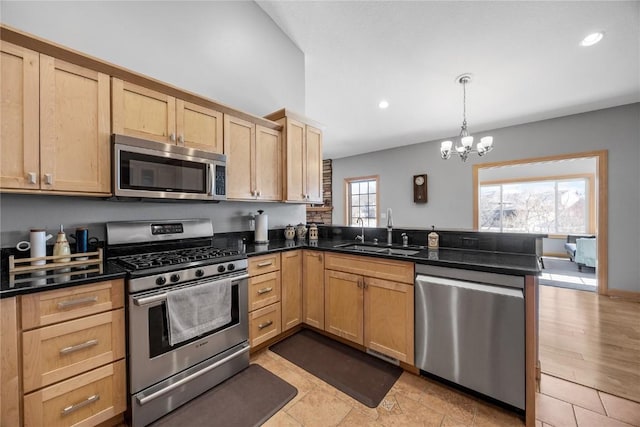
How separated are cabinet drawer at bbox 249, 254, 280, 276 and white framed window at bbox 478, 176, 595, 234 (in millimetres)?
5987

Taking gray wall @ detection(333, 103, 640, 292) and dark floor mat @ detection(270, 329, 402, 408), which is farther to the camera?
gray wall @ detection(333, 103, 640, 292)

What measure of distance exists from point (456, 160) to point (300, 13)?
4256 mm

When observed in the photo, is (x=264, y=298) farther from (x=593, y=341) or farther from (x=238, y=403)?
(x=593, y=341)

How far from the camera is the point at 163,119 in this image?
1856mm

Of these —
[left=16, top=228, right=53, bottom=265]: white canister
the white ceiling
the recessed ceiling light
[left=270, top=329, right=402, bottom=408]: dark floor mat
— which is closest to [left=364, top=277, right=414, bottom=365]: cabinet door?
[left=270, top=329, right=402, bottom=408]: dark floor mat

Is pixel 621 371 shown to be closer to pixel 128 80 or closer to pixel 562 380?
pixel 562 380

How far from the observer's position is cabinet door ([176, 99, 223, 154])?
195 cm

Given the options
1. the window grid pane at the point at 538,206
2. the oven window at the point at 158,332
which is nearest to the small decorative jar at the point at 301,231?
the oven window at the point at 158,332

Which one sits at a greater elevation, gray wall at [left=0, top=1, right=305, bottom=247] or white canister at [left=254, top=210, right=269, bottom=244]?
gray wall at [left=0, top=1, right=305, bottom=247]

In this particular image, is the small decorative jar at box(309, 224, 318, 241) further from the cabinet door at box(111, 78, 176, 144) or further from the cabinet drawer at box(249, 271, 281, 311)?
the cabinet door at box(111, 78, 176, 144)

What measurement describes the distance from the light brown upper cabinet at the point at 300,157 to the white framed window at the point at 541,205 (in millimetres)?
5202

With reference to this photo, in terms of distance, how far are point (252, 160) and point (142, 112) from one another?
0.95 meters

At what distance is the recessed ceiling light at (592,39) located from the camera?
95.1 inches

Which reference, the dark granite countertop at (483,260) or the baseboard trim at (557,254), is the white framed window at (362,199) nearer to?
the dark granite countertop at (483,260)
